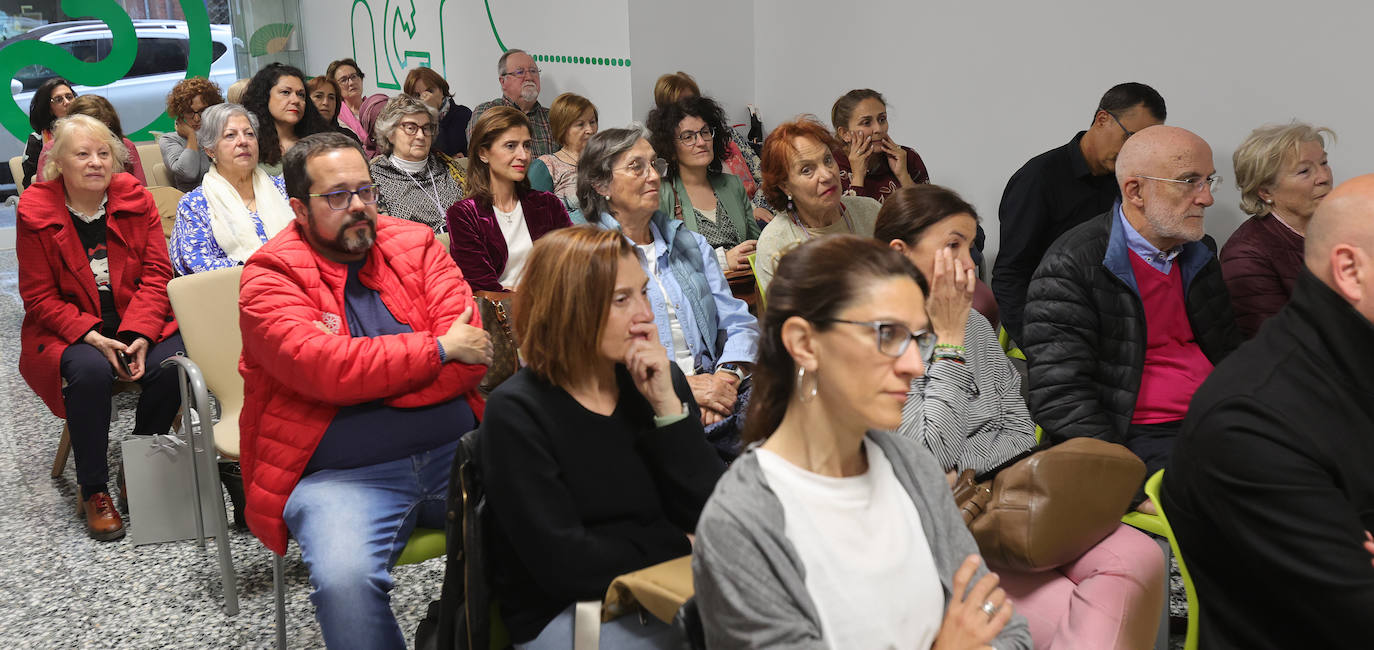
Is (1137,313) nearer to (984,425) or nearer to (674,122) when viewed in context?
(984,425)

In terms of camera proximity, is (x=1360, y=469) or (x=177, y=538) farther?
(x=177, y=538)

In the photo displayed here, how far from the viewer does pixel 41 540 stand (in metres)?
3.61

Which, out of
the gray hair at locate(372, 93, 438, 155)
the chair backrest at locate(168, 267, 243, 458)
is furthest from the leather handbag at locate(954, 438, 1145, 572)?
the gray hair at locate(372, 93, 438, 155)

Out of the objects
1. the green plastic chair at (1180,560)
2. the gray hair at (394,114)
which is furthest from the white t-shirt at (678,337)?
the gray hair at (394,114)

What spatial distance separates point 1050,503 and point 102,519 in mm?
3167

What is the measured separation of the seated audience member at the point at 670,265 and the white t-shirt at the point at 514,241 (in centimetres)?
46

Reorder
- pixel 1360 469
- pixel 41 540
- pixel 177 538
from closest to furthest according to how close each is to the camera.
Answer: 1. pixel 1360 469
2. pixel 177 538
3. pixel 41 540

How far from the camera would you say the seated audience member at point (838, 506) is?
1376mm

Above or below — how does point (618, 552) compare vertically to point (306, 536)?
above

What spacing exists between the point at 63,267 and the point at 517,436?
2762 mm

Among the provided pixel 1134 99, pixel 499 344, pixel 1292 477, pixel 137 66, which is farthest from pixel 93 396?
pixel 137 66

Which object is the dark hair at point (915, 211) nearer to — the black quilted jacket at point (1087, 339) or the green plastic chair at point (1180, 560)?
the black quilted jacket at point (1087, 339)

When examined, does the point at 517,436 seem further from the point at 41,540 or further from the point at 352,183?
the point at 41,540

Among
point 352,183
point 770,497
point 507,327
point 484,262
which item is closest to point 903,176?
point 484,262
